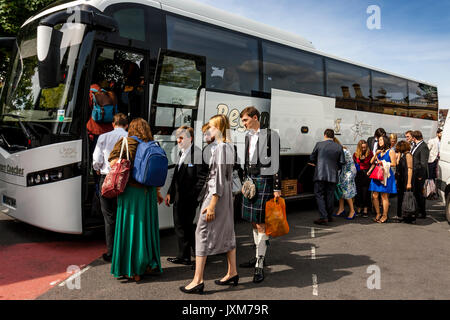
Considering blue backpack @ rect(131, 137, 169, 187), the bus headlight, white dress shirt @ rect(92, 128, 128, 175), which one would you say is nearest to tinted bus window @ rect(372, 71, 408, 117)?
white dress shirt @ rect(92, 128, 128, 175)

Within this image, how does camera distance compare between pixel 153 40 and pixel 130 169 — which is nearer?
pixel 130 169

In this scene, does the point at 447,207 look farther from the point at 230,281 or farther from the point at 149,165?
the point at 149,165

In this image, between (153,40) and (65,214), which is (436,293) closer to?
(65,214)

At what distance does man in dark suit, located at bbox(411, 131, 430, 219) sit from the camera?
26.8 feet

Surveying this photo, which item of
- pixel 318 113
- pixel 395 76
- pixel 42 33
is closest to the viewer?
pixel 42 33

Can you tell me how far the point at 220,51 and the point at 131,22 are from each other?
71.2 inches

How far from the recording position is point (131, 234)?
4.22 metres

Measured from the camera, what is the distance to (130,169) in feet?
13.7

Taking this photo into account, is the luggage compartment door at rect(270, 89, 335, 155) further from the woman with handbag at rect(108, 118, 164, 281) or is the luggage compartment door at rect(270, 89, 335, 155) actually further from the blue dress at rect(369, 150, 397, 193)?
the woman with handbag at rect(108, 118, 164, 281)

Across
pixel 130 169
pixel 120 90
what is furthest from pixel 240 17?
pixel 130 169

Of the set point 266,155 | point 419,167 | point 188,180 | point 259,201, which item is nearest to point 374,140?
point 419,167
